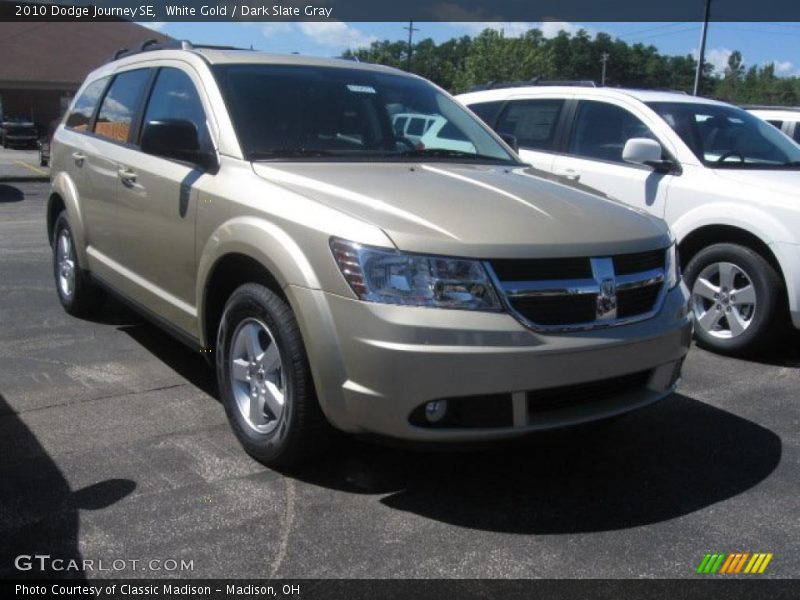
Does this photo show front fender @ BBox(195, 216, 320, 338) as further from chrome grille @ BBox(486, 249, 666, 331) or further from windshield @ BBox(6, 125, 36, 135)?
windshield @ BBox(6, 125, 36, 135)

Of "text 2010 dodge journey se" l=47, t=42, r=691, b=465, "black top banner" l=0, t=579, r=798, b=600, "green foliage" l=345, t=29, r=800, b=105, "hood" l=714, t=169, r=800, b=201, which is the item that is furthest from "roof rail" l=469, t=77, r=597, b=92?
"green foliage" l=345, t=29, r=800, b=105

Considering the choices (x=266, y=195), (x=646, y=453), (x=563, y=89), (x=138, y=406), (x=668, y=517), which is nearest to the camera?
(x=668, y=517)

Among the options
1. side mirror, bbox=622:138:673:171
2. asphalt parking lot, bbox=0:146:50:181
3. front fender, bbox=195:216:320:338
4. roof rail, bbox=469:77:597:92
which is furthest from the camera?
asphalt parking lot, bbox=0:146:50:181

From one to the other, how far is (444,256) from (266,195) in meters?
0.95

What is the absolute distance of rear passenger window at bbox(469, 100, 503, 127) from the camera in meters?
7.86

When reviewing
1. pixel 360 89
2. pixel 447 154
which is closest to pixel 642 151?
pixel 447 154

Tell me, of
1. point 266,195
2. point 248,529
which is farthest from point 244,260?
point 248,529

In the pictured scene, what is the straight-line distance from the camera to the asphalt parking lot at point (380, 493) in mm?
2961

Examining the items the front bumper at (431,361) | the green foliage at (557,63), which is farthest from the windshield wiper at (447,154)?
the green foliage at (557,63)

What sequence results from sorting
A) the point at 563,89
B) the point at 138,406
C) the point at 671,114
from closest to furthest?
the point at 138,406
the point at 671,114
the point at 563,89

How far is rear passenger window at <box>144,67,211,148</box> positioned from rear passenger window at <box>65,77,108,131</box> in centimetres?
120

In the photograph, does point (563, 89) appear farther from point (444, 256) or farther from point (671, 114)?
point (444, 256)

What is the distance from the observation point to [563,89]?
7.36 meters

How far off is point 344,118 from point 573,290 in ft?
5.99
